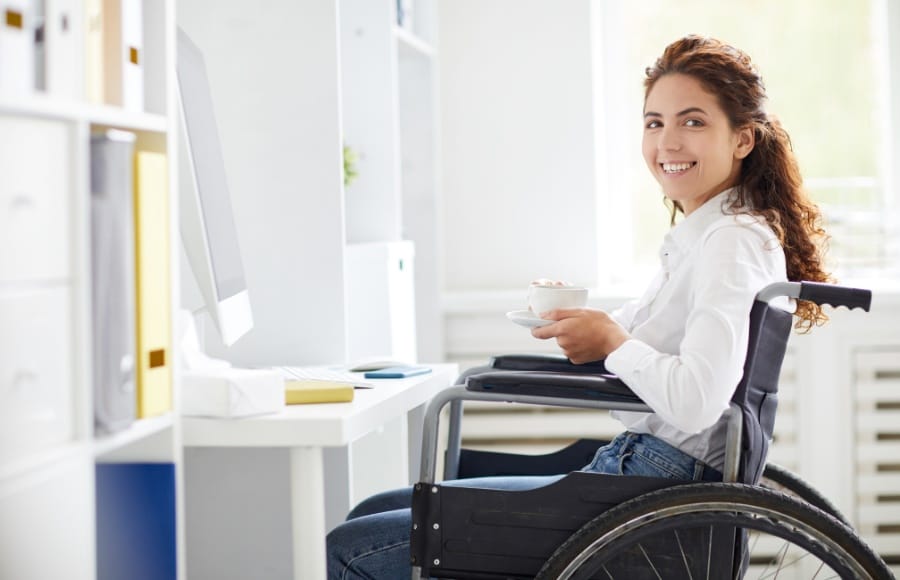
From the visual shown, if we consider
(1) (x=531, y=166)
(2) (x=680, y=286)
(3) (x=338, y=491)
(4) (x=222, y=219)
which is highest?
(1) (x=531, y=166)

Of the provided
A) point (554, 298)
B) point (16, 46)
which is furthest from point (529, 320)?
point (16, 46)

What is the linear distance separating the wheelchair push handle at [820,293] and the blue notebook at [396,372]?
65cm

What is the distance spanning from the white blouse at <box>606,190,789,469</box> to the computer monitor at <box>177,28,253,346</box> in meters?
0.57

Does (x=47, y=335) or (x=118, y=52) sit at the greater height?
(x=118, y=52)

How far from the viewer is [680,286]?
150 cm

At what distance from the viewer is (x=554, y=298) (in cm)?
159

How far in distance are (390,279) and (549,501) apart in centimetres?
102

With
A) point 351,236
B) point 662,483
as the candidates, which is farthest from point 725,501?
point 351,236

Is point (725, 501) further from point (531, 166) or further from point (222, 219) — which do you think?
point (531, 166)

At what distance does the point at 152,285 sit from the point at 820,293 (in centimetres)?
77

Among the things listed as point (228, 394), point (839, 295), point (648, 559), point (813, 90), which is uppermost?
point (813, 90)

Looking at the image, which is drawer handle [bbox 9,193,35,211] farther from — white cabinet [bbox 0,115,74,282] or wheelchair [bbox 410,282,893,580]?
wheelchair [bbox 410,282,893,580]

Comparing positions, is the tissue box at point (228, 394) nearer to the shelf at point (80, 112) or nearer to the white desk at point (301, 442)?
the white desk at point (301, 442)

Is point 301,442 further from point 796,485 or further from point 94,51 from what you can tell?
point 796,485
